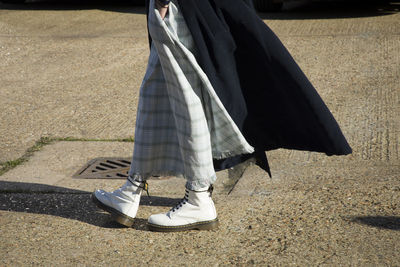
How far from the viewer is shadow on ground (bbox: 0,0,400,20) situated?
1015 centimetres

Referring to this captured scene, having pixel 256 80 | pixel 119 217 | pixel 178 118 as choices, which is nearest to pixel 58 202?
pixel 119 217

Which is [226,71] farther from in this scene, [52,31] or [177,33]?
[52,31]

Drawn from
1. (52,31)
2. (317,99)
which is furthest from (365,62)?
(52,31)

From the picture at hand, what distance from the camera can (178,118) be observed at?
3219 mm

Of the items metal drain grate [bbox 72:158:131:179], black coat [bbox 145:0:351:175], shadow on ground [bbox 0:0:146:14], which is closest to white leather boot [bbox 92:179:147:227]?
black coat [bbox 145:0:351:175]

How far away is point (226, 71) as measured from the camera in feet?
10.7

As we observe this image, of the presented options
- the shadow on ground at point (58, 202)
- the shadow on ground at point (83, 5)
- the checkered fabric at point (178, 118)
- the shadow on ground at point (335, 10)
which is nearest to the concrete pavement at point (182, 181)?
the shadow on ground at point (58, 202)

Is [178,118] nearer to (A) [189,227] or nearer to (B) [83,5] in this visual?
(A) [189,227]

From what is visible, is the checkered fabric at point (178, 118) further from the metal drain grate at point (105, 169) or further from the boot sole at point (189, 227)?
the metal drain grate at point (105, 169)

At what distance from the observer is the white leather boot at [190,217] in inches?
133

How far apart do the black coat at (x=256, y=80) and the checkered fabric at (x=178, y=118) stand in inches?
3.5

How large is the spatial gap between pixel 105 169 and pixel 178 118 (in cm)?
141

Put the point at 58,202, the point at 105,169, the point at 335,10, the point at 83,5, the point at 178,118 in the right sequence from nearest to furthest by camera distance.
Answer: the point at 178,118 < the point at 58,202 < the point at 105,169 < the point at 335,10 < the point at 83,5

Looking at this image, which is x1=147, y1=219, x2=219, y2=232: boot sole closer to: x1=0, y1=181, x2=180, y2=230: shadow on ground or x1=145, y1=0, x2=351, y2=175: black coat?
x1=0, y1=181, x2=180, y2=230: shadow on ground
